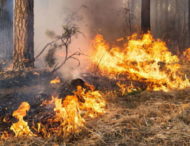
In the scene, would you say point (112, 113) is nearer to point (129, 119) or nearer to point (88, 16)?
point (129, 119)

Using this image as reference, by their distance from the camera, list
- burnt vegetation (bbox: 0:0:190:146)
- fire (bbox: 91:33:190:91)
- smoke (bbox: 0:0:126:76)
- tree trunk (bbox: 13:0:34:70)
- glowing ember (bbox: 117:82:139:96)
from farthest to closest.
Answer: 1. smoke (bbox: 0:0:126:76)
2. tree trunk (bbox: 13:0:34:70)
3. fire (bbox: 91:33:190:91)
4. glowing ember (bbox: 117:82:139:96)
5. burnt vegetation (bbox: 0:0:190:146)

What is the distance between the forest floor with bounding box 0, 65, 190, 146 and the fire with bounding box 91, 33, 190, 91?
2.28ft

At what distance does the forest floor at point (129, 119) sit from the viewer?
3.94m

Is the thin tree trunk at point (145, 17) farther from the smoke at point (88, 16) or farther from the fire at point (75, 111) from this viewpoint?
the fire at point (75, 111)

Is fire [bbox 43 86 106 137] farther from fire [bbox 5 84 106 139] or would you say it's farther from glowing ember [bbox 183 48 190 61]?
glowing ember [bbox 183 48 190 61]

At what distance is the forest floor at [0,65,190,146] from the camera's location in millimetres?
3938

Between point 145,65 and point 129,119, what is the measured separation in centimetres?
348

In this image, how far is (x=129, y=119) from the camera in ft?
15.2

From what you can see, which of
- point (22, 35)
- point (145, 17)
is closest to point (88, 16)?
point (145, 17)

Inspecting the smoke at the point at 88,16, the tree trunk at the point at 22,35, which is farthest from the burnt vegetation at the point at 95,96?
the smoke at the point at 88,16

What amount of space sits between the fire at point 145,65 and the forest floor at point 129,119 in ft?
2.28

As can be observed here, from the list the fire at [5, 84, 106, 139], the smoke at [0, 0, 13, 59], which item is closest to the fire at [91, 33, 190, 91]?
the fire at [5, 84, 106, 139]

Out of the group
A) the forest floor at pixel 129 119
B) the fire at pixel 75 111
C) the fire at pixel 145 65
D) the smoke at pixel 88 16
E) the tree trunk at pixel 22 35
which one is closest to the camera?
the forest floor at pixel 129 119

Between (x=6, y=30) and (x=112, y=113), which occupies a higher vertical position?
(x=6, y=30)
